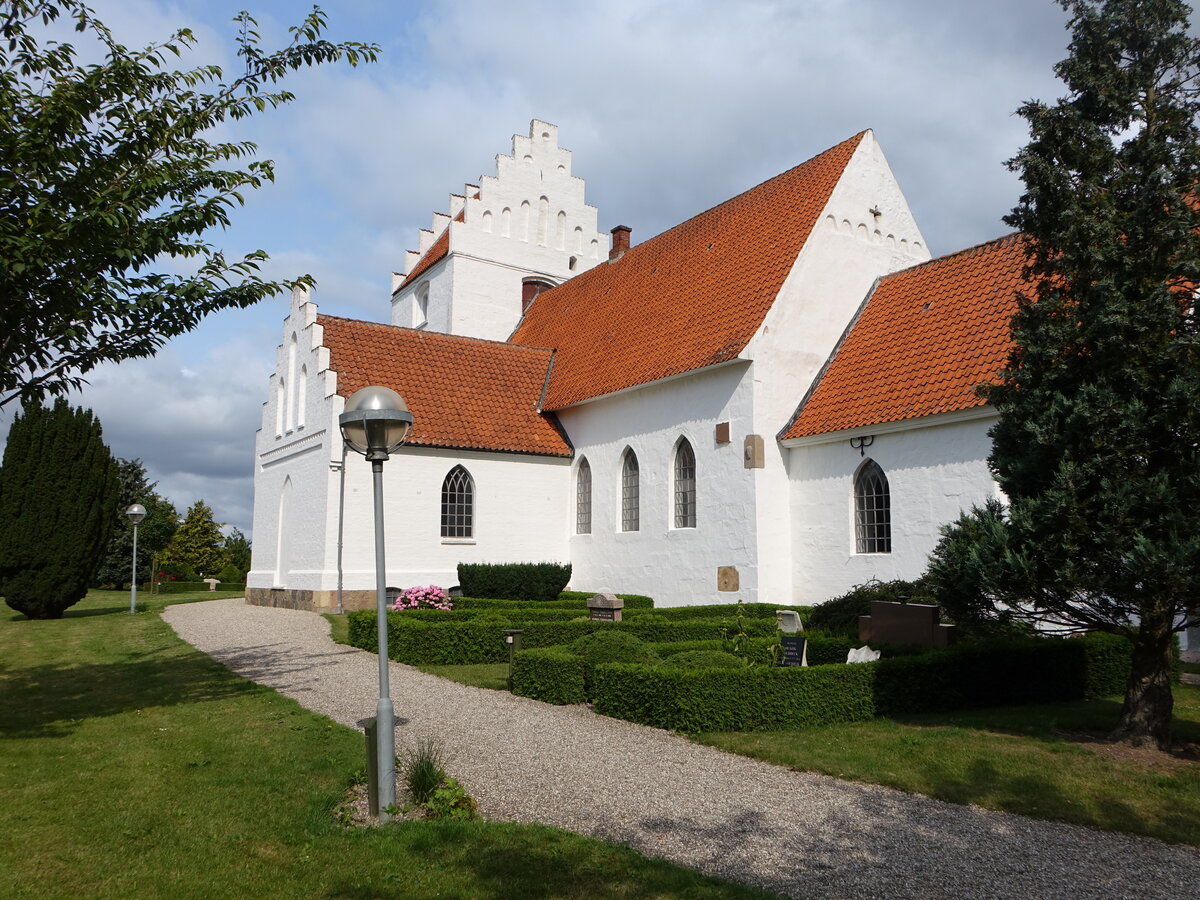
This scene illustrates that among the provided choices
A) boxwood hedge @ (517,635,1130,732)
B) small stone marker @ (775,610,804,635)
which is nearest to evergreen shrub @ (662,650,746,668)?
boxwood hedge @ (517,635,1130,732)

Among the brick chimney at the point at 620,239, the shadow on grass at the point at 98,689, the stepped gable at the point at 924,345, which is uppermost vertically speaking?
the brick chimney at the point at 620,239

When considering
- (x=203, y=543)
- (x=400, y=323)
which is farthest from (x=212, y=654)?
(x=203, y=543)

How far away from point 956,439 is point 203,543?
39.3 metres

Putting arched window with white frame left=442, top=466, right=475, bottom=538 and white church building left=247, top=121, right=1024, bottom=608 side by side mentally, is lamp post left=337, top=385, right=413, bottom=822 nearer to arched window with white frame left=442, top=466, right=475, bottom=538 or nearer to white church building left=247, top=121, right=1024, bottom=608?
white church building left=247, top=121, right=1024, bottom=608

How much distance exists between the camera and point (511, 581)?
61.3 feet

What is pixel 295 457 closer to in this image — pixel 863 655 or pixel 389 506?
pixel 389 506

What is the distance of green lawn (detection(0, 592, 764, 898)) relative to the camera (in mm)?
4590

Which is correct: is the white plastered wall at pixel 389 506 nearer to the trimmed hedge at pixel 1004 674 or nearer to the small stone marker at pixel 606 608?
the small stone marker at pixel 606 608

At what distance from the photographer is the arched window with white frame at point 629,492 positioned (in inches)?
788

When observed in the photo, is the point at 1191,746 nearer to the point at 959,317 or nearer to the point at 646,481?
the point at 959,317

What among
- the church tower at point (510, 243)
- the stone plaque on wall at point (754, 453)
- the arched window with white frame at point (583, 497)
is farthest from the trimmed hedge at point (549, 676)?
the church tower at point (510, 243)

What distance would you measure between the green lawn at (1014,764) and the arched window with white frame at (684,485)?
9314mm

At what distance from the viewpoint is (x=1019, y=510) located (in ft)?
25.7

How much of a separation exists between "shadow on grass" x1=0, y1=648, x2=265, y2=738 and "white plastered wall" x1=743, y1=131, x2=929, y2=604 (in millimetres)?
9329
